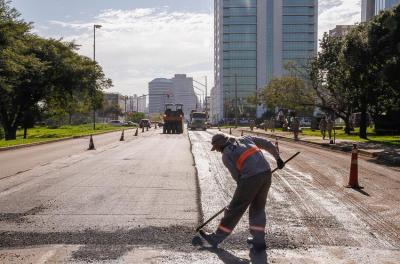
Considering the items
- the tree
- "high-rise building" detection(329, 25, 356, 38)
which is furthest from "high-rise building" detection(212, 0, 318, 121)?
the tree

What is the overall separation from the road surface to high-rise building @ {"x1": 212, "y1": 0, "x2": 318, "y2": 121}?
5399 inches

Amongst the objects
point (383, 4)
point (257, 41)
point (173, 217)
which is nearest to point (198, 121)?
point (173, 217)

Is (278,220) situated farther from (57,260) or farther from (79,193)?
(79,193)

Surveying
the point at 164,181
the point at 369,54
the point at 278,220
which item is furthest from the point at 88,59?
the point at 278,220

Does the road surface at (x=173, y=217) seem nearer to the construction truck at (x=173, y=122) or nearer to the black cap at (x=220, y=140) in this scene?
the black cap at (x=220, y=140)

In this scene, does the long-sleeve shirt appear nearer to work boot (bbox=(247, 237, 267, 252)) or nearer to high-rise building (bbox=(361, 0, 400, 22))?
work boot (bbox=(247, 237, 267, 252))

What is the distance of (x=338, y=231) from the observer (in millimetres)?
Answer: 8102

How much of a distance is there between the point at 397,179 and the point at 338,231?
25.4 ft

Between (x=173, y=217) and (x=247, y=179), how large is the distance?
8.71 ft

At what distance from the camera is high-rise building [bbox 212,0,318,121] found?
154 metres

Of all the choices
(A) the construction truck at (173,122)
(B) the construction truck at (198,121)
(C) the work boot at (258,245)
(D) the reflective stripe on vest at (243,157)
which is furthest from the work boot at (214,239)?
(B) the construction truck at (198,121)

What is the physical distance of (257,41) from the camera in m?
155

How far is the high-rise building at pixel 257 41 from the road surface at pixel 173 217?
137143 mm

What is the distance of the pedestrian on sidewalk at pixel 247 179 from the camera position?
6.76 metres
